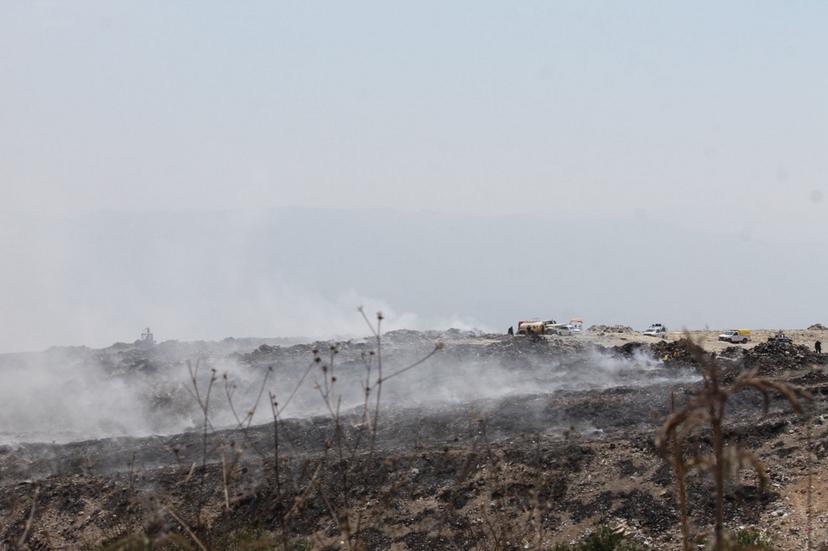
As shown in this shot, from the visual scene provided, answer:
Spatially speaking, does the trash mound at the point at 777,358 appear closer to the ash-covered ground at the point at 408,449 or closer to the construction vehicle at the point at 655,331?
the ash-covered ground at the point at 408,449

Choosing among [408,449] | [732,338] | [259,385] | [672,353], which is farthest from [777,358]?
[259,385]

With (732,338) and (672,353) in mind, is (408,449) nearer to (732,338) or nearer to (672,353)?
(672,353)

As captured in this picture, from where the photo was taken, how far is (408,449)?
19703 mm

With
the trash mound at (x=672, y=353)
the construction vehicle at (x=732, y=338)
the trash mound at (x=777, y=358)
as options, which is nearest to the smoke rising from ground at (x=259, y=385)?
the trash mound at (x=672, y=353)

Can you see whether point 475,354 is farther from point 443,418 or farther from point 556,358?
point 443,418

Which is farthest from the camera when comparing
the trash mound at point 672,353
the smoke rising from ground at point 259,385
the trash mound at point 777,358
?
the trash mound at point 672,353

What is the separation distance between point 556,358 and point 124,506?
19263mm

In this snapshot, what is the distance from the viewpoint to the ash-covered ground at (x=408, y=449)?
1395cm

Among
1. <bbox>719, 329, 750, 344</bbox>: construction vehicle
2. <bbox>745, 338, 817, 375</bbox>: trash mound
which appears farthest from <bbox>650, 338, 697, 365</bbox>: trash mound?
<bbox>719, 329, 750, 344</bbox>: construction vehicle

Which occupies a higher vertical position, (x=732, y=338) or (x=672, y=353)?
(x=732, y=338)

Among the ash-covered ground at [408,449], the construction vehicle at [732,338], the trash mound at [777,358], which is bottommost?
the ash-covered ground at [408,449]

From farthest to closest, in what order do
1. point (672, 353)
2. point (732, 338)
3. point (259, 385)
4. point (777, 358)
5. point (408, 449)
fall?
1. point (732, 338)
2. point (672, 353)
3. point (259, 385)
4. point (777, 358)
5. point (408, 449)

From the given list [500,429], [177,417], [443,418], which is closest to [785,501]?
[500,429]

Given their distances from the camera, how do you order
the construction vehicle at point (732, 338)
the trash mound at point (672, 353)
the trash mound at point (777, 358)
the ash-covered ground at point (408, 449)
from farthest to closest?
the construction vehicle at point (732, 338) → the trash mound at point (672, 353) → the trash mound at point (777, 358) → the ash-covered ground at point (408, 449)
